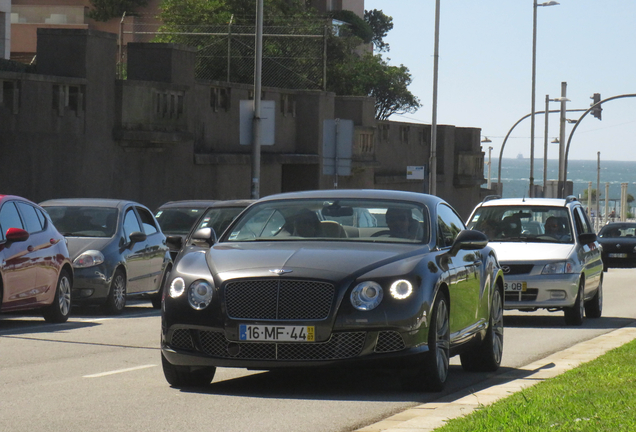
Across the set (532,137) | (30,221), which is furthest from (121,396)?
(532,137)

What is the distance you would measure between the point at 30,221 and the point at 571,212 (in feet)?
23.9

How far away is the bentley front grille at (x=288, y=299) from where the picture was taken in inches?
340

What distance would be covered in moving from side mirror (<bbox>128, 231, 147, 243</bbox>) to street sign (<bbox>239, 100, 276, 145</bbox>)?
37.9ft

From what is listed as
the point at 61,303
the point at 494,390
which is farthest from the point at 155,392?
the point at 61,303

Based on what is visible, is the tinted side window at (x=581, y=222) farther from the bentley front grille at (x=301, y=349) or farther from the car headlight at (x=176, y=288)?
the car headlight at (x=176, y=288)

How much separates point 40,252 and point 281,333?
722 centimetres

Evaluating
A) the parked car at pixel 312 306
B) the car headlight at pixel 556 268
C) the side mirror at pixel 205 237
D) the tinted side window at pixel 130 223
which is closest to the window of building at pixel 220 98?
the tinted side window at pixel 130 223

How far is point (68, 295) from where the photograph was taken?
16000 millimetres

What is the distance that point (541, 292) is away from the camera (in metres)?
16.5

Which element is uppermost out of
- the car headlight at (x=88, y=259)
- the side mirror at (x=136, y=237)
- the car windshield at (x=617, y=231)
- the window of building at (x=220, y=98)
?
the window of building at (x=220, y=98)

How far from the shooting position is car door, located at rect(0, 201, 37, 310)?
563 inches

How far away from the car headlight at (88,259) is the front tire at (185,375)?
7.94 m

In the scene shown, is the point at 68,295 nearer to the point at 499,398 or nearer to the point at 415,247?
the point at 415,247

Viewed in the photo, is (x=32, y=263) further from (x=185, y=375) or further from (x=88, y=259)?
(x=185, y=375)
